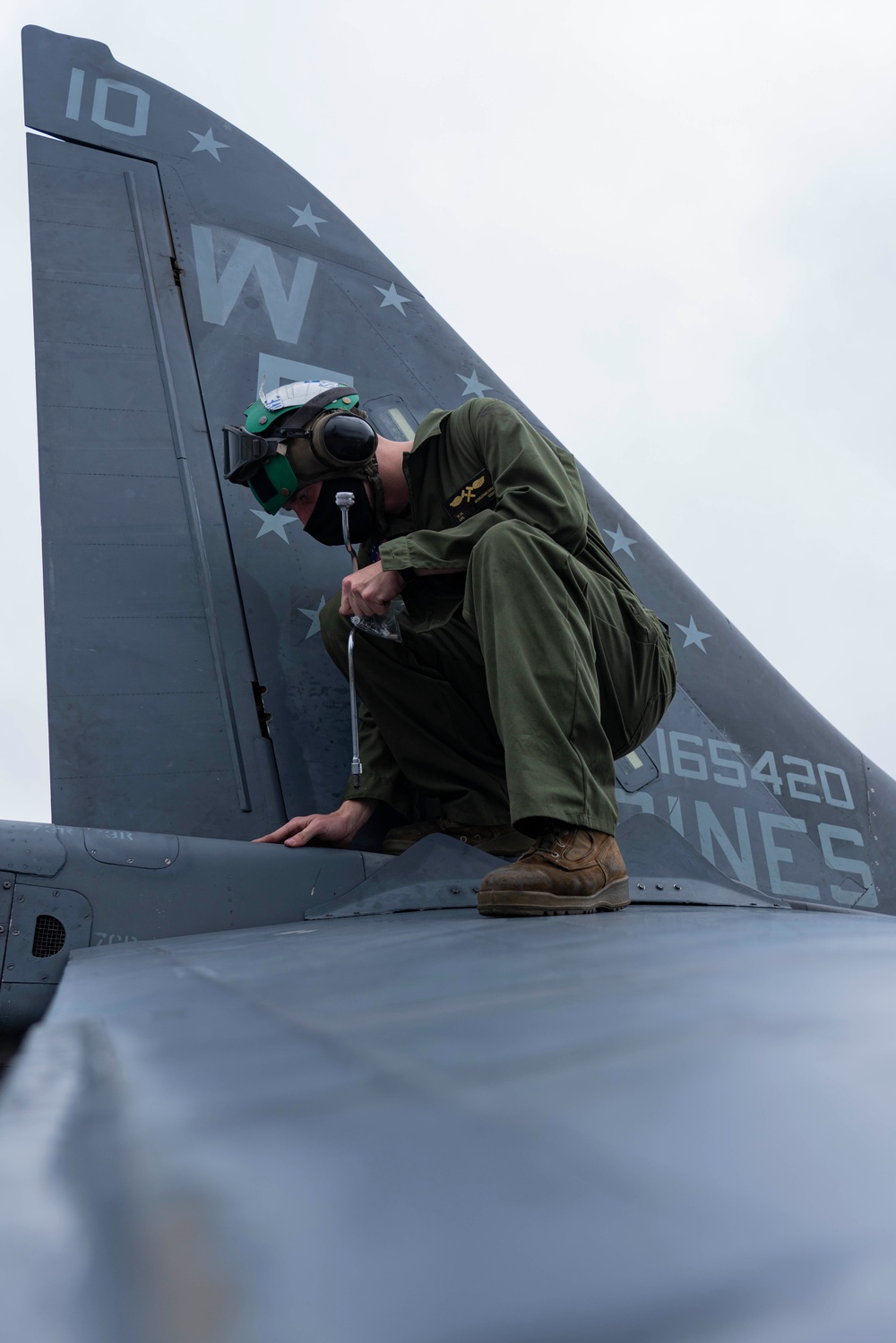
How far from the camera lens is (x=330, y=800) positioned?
1.64 meters

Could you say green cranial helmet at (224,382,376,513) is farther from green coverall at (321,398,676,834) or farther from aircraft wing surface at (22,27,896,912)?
aircraft wing surface at (22,27,896,912)

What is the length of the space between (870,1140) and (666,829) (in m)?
1.25

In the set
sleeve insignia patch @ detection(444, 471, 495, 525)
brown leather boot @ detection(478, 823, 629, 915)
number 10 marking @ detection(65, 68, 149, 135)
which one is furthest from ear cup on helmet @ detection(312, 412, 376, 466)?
number 10 marking @ detection(65, 68, 149, 135)

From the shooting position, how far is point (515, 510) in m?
1.35

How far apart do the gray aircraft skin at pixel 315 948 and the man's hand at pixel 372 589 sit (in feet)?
1.18

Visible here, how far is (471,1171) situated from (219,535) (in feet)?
5.49

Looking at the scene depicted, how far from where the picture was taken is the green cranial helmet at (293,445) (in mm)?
1546

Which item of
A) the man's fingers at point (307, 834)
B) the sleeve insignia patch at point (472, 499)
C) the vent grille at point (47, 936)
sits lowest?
the vent grille at point (47, 936)

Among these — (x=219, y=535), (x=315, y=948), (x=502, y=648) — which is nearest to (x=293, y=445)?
(x=219, y=535)

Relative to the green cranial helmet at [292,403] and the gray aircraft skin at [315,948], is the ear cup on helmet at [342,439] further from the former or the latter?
the gray aircraft skin at [315,948]

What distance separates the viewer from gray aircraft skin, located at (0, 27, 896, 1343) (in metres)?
0.16

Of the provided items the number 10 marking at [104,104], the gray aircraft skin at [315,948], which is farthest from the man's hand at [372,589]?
the number 10 marking at [104,104]

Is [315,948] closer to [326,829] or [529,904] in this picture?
[529,904]

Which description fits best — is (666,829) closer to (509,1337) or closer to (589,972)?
(589,972)
